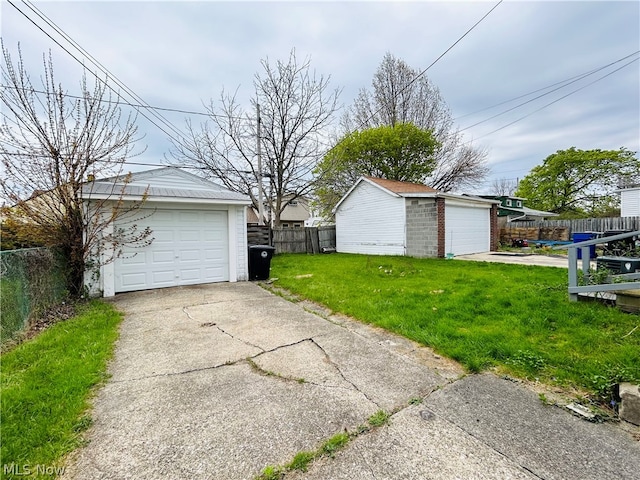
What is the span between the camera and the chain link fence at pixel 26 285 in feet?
13.1

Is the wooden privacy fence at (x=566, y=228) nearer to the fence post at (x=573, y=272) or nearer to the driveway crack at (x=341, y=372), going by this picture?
the fence post at (x=573, y=272)

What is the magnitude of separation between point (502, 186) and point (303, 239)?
126 ft

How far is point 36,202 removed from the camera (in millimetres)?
5645

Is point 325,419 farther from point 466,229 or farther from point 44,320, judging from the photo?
point 466,229

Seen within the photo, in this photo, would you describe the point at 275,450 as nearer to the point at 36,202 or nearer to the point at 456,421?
the point at 456,421

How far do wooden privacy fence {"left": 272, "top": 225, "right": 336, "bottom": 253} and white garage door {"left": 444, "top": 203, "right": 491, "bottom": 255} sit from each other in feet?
22.1

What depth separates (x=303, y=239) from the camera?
1605 cm

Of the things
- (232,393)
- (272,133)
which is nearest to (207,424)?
(232,393)

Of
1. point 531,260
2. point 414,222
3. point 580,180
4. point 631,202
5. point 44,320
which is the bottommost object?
point 44,320

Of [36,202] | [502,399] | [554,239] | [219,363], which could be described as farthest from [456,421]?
[554,239]

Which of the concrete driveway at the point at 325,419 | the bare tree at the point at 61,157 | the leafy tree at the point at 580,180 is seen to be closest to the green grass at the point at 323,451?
the concrete driveway at the point at 325,419

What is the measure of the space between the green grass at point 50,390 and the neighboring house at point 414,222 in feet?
36.1

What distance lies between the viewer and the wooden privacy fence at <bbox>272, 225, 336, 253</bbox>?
49.8ft

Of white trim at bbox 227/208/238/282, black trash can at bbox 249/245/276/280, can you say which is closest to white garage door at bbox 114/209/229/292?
white trim at bbox 227/208/238/282
